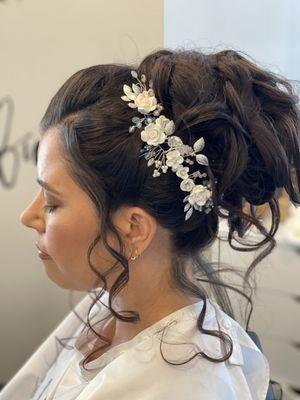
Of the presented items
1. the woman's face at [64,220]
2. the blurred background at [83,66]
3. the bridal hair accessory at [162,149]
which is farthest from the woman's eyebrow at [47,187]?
the blurred background at [83,66]

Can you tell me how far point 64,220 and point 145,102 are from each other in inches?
7.4

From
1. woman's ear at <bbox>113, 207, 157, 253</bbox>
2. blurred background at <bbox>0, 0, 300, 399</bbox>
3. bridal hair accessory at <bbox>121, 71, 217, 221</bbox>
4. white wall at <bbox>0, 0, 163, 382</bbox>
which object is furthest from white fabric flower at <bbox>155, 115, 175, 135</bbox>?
white wall at <bbox>0, 0, 163, 382</bbox>

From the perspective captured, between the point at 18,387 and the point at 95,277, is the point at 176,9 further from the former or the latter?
the point at 18,387

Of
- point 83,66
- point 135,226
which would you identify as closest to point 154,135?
point 135,226

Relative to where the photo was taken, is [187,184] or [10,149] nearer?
[187,184]

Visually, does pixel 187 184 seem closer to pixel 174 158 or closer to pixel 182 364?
pixel 174 158

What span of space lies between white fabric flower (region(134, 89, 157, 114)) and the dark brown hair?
0.01m

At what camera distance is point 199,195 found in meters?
0.60

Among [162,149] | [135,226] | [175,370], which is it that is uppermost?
[162,149]

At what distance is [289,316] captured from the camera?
4.00 feet

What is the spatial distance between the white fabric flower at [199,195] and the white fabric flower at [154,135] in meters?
0.07

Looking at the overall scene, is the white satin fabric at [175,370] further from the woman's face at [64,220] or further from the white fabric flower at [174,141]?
the white fabric flower at [174,141]

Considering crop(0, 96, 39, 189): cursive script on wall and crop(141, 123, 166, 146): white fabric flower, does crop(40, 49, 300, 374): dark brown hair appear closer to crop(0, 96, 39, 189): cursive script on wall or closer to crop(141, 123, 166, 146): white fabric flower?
crop(141, 123, 166, 146): white fabric flower

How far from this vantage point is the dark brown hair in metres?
0.59
